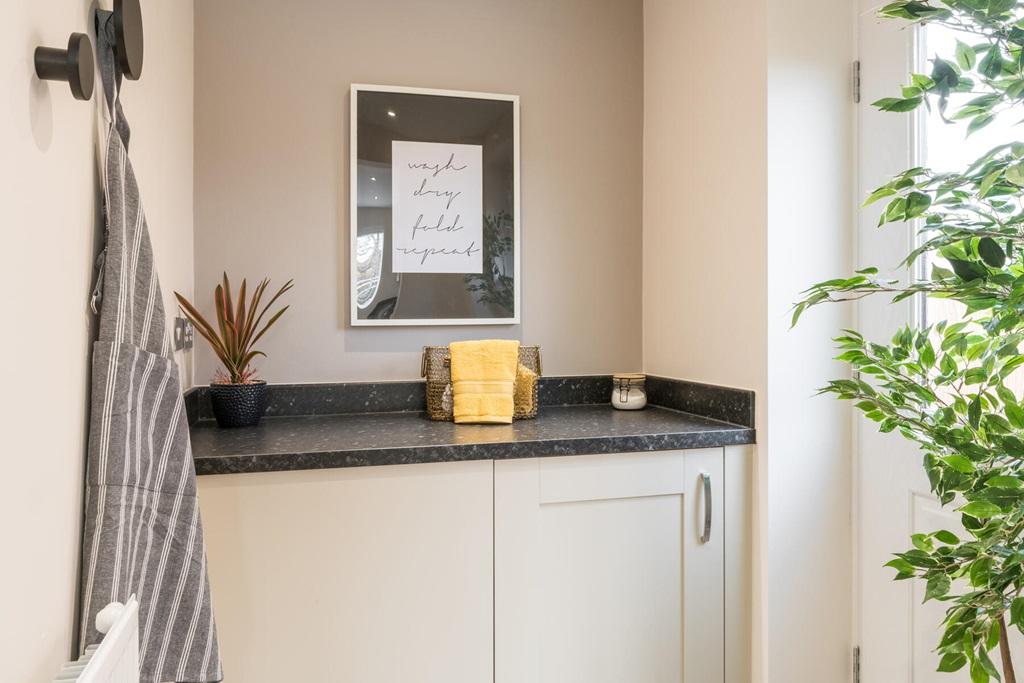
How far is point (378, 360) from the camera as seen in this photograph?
2.08 meters

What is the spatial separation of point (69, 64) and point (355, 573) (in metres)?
1.09

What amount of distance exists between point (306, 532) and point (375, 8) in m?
1.51

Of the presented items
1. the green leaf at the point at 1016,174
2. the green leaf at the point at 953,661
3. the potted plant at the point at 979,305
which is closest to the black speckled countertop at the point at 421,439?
the potted plant at the point at 979,305

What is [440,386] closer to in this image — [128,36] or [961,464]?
[128,36]

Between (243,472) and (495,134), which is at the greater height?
(495,134)

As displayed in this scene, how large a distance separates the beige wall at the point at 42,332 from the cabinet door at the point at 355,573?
512 millimetres

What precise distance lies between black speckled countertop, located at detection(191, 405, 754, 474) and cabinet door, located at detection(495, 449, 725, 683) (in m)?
0.04

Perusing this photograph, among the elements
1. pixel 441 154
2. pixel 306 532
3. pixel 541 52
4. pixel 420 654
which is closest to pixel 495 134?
pixel 441 154

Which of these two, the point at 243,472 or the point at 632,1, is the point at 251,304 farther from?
the point at 632,1

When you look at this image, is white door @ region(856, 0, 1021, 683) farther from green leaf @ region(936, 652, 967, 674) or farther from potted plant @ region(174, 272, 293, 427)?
potted plant @ region(174, 272, 293, 427)

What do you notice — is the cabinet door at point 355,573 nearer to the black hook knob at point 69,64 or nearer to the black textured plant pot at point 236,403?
the black textured plant pot at point 236,403

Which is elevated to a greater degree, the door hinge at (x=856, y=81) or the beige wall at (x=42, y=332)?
the door hinge at (x=856, y=81)

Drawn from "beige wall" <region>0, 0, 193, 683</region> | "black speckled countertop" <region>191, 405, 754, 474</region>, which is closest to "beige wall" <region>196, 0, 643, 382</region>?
"black speckled countertop" <region>191, 405, 754, 474</region>

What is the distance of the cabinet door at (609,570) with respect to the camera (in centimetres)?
160
